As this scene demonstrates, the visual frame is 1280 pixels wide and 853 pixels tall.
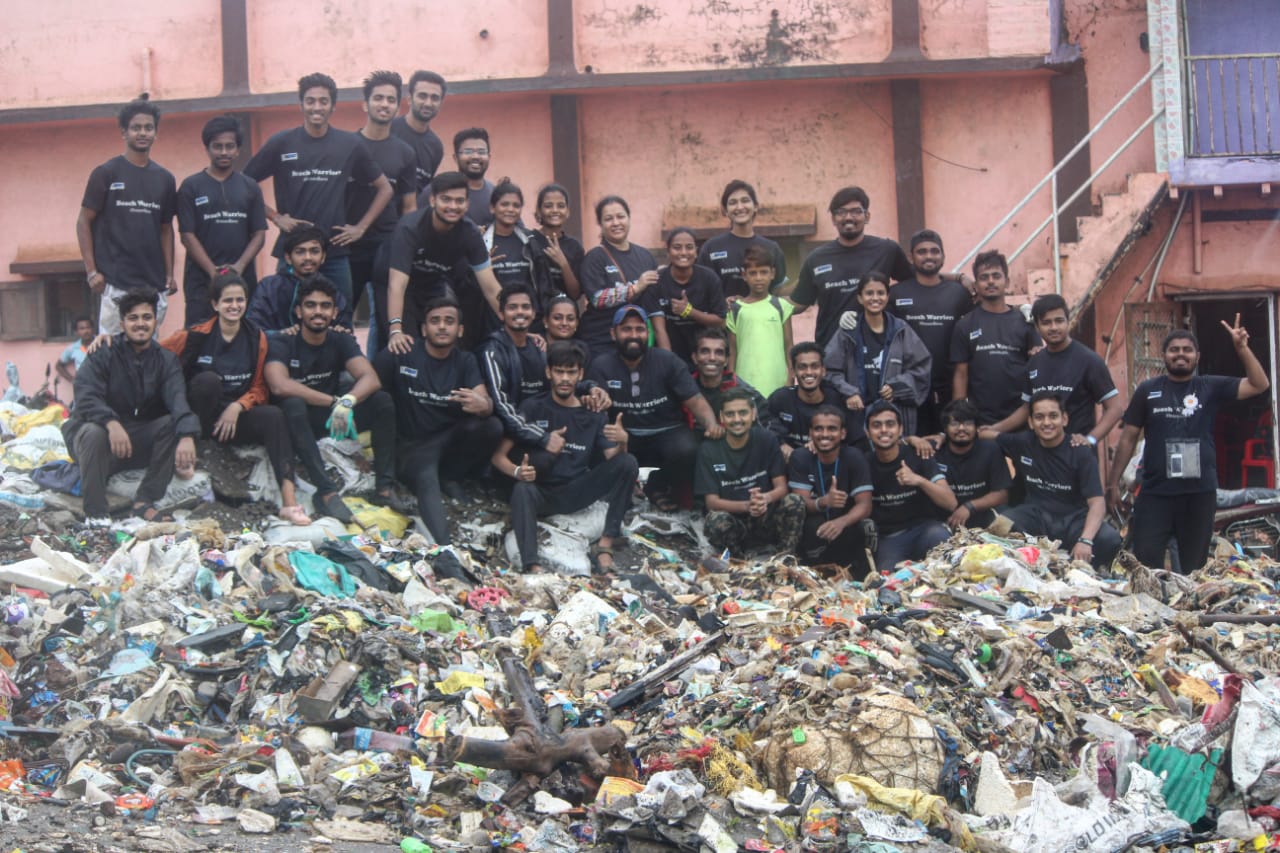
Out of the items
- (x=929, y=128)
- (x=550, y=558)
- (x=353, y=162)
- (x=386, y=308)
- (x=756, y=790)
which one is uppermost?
(x=929, y=128)

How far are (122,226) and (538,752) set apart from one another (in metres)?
5.27

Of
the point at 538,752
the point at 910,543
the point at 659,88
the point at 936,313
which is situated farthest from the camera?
the point at 659,88

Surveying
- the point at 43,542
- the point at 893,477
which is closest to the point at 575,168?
the point at 893,477

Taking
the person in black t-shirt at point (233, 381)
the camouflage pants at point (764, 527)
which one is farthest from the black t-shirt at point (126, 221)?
the camouflage pants at point (764, 527)

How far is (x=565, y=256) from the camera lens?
10.3m

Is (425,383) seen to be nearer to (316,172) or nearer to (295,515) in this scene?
(295,515)

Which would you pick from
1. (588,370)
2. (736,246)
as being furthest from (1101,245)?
(588,370)

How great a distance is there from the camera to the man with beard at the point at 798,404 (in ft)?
32.3

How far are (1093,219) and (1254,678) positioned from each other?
Result: 8091 mm

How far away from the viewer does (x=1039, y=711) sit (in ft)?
23.7

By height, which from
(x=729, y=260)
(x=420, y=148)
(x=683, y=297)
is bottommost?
(x=683, y=297)

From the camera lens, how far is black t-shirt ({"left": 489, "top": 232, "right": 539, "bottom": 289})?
1002 centimetres

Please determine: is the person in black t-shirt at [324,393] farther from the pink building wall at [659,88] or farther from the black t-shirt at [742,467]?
the pink building wall at [659,88]

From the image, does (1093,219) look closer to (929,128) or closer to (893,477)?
(929,128)
